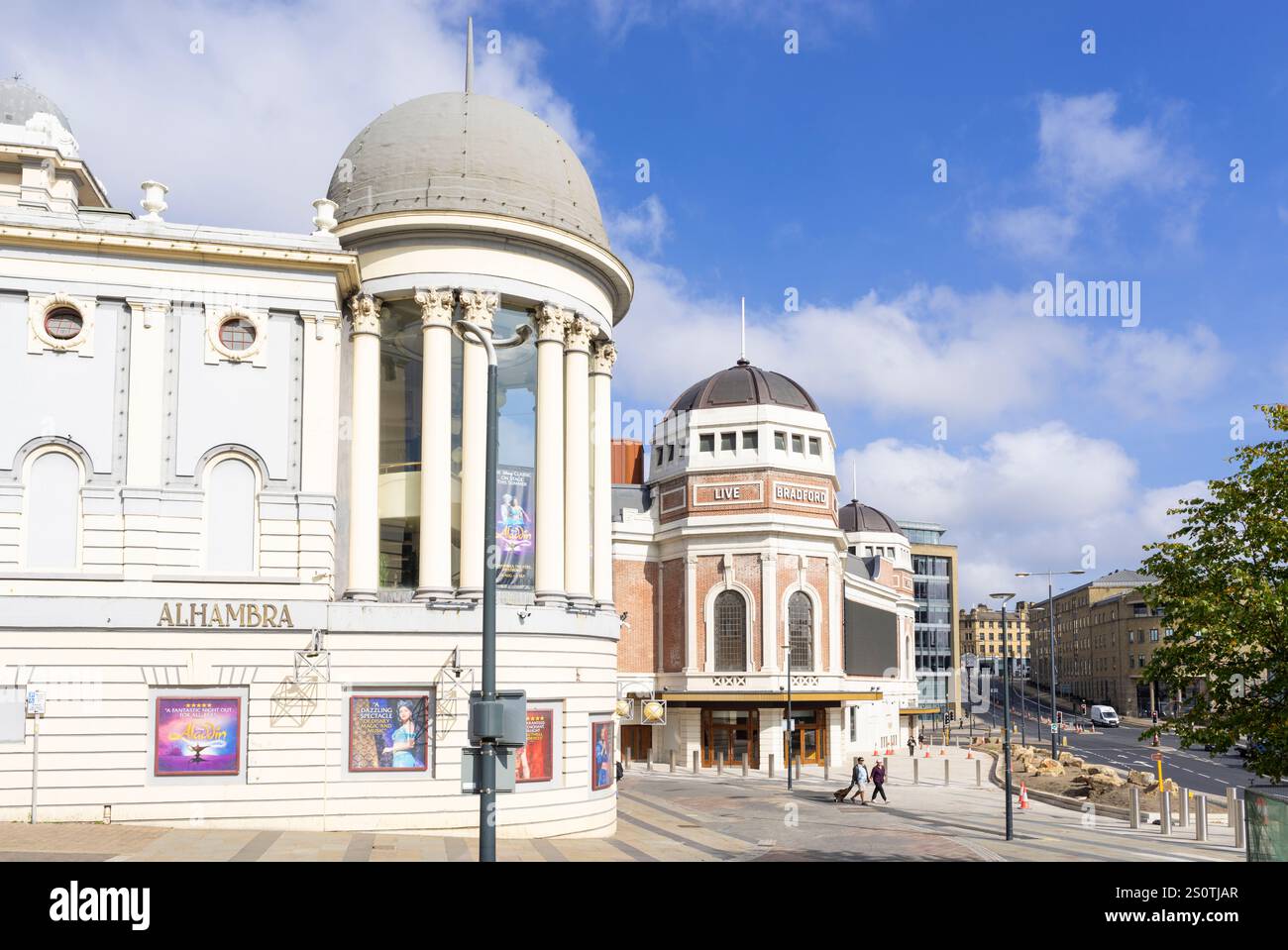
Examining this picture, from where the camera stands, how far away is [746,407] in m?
63.9

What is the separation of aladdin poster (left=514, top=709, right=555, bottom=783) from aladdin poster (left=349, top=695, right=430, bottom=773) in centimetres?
260

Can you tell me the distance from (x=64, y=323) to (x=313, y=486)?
621 centimetres

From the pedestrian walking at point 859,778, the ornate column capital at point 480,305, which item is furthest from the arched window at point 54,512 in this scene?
the pedestrian walking at point 859,778

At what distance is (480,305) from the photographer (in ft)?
97.0

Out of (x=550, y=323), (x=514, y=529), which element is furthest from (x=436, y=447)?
(x=550, y=323)

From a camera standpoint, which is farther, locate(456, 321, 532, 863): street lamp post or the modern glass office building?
the modern glass office building

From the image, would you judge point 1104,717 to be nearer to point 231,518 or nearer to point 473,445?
point 473,445

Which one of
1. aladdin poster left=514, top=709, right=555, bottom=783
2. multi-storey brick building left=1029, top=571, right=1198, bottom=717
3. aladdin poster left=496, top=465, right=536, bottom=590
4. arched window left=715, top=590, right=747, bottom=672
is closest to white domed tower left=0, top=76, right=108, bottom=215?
aladdin poster left=496, top=465, right=536, bottom=590

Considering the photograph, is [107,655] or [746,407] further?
[746,407]

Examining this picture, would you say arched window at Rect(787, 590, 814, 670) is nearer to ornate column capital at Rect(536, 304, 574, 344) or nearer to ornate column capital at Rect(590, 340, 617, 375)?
ornate column capital at Rect(590, 340, 617, 375)

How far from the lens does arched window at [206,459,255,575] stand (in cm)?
2603
